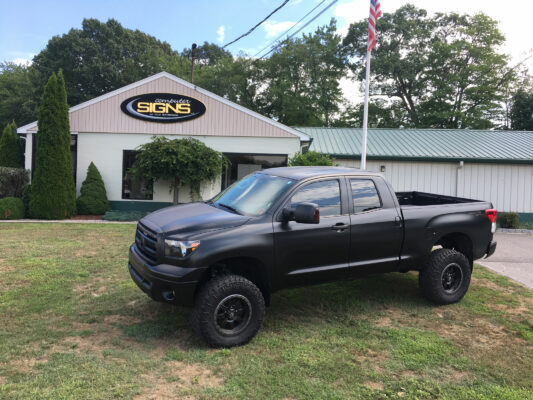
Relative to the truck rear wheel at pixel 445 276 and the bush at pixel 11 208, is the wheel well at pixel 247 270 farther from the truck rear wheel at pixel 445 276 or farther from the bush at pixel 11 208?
the bush at pixel 11 208

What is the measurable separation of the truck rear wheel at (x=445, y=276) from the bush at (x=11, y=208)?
12.9 metres

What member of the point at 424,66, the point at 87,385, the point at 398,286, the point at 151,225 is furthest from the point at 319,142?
the point at 424,66

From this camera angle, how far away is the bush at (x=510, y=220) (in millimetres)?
12914

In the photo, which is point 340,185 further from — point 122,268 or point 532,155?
point 532,155

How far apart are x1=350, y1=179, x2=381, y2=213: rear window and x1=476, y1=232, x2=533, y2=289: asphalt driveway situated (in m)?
3.64

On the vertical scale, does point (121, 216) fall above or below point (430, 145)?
below

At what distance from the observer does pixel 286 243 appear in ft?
12.9

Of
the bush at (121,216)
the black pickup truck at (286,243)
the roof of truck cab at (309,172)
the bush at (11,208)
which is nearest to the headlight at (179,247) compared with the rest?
the black pickup truck at (286,243)

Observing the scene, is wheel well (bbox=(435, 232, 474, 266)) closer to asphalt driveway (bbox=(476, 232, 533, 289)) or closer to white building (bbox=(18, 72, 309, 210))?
asphalt driveway (bbox=(476, 232, 533, 289))

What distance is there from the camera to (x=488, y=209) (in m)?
5.28

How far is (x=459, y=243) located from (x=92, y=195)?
12.4 m

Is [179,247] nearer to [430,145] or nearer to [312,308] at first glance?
[312,308]

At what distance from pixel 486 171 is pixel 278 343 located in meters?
13.5

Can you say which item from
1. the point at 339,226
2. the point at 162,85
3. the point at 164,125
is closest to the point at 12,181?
the point at 164,125
